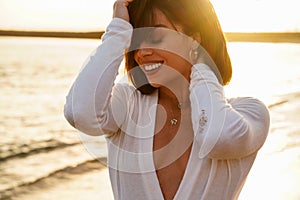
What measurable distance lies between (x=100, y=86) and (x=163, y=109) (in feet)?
0.78

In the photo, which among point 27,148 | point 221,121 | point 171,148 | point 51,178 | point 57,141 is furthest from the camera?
point 57,141

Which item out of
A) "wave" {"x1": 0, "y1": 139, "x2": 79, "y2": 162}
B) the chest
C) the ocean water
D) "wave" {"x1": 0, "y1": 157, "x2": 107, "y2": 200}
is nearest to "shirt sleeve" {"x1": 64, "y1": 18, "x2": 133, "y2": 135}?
the chest

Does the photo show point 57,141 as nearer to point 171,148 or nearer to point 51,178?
point 51,178

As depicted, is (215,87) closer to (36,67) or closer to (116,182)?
(116,182)

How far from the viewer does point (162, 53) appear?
1878 millimetres

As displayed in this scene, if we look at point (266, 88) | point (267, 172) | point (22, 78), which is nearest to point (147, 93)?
point (267, 172)

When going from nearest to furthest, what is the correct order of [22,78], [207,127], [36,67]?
[207,127] < [22,78] < [36,67]

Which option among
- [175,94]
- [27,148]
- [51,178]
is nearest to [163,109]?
[175,94]

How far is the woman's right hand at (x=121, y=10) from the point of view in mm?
1901

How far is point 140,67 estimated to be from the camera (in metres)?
1.90

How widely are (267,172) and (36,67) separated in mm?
14816

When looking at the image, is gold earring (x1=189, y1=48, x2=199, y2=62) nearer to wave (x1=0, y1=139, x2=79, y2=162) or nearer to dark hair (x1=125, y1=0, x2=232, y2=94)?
dark hair (x1=125, y1=0, x2=232, y2=94)

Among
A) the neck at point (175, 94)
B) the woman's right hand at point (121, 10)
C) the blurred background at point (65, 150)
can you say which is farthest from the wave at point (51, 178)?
the woman's right hand at point (121, 10)

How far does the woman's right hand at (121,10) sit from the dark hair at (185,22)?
0.05ft
